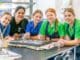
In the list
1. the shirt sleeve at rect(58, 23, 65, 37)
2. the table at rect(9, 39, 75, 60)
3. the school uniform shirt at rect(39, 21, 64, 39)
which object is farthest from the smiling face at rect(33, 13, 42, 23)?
the table at rect(9, 39, 75, 60)

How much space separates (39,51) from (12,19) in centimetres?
90

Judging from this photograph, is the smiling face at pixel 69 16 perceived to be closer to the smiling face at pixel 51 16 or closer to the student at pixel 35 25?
the smiling face at pixel 51 16

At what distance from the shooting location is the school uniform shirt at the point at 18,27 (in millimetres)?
2532

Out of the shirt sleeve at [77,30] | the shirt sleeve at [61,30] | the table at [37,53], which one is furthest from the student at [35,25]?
the table at [37,53]

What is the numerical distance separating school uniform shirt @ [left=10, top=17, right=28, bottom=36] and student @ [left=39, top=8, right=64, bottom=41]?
23 centimetres

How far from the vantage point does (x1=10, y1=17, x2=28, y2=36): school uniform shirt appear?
253cm

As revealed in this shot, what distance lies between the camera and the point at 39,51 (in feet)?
5.65

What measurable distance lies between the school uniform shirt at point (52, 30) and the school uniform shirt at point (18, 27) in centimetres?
25

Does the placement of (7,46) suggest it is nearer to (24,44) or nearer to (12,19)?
(24,44)

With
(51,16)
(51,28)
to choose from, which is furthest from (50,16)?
(51,28)

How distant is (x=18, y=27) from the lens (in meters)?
2.57

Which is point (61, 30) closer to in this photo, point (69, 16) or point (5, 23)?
point (69, 16)

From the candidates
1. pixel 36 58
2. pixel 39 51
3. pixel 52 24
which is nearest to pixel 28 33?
pixel 52 24

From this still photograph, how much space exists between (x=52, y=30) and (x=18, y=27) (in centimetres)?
40
